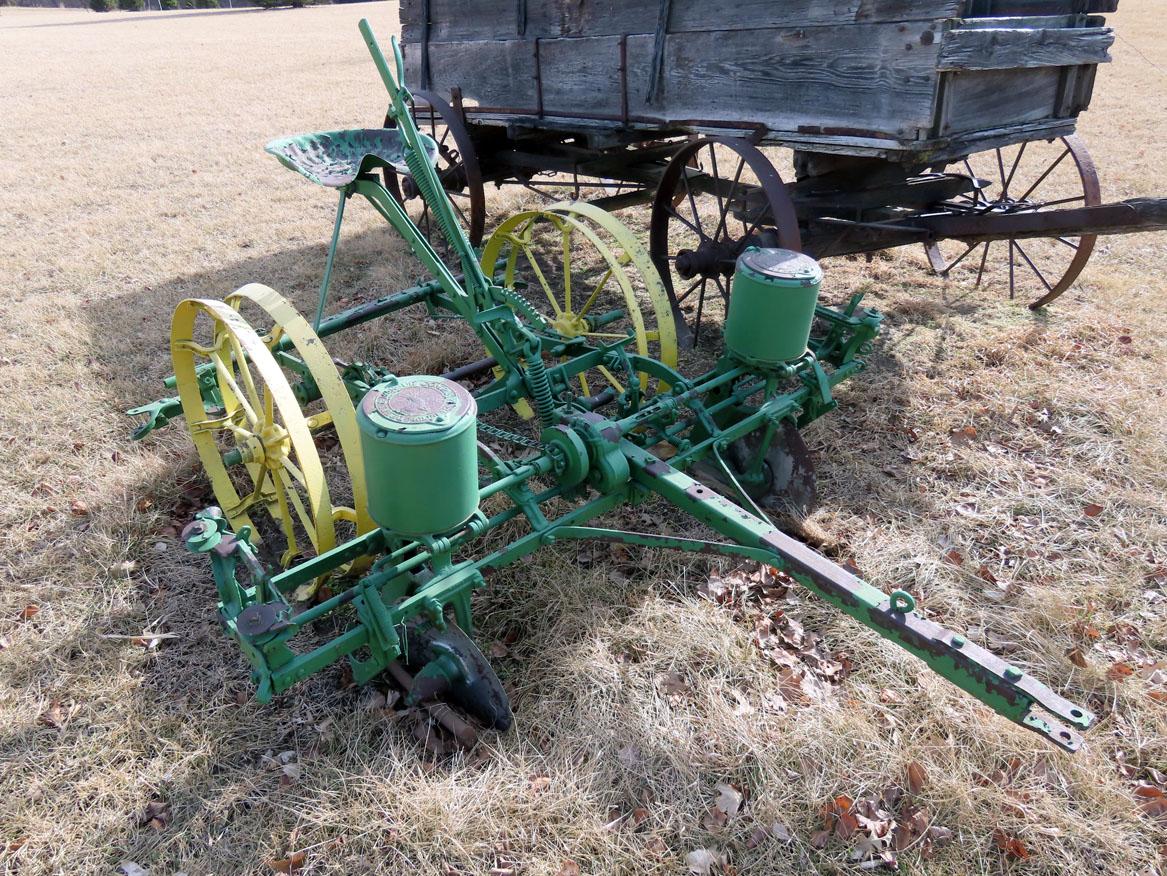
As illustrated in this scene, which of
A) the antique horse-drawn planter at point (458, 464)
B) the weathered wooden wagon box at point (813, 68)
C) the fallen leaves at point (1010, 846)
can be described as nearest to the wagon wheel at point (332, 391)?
the antique horse-drawn planter at point (458, 464)

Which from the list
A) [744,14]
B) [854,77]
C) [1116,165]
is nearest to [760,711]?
[854,77]

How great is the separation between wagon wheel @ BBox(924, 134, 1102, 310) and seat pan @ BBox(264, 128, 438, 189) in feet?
10.2

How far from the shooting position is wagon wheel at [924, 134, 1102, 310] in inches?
189

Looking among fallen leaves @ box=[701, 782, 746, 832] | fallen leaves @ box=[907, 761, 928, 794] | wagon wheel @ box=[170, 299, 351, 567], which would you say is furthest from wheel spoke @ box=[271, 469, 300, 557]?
fallen leaves @ box=[907, 761, 928, 794]

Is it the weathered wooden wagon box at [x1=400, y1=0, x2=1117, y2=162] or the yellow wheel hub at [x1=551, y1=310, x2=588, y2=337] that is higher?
the weathered wooden wagon box at [x1=400, y1=0, x2=1117, y2=162]

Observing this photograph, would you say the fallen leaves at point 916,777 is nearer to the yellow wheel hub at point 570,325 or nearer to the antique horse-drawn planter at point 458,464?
the antique horse-drawn planter at point 458,464

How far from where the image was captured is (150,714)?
2.62 meters

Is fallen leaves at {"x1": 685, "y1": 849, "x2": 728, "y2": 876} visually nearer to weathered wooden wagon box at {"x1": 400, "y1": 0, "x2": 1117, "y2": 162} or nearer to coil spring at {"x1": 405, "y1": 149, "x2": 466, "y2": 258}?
coil spring at {"x1": 405, "y1": 149, "x2": 466, "y2": 258}

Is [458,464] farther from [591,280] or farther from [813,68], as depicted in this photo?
[591,280]

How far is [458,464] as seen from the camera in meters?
2.11

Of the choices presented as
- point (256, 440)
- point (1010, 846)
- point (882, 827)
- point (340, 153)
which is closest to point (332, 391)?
point (256, 440)

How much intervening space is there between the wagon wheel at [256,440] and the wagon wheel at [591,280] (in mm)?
1381

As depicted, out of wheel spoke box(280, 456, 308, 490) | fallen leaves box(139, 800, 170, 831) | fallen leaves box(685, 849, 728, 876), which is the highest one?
wheel spoke box(280, 456, 308, 490)

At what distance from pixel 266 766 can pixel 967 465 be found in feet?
11.0
